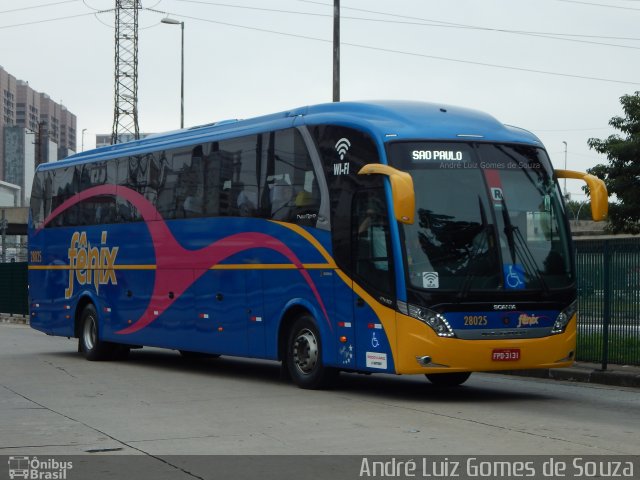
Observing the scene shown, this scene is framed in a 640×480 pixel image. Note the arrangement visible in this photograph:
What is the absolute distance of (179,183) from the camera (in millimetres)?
18594

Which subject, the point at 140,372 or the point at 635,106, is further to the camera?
the point at 635,106

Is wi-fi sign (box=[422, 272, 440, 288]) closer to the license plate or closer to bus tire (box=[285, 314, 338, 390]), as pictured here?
the license plate

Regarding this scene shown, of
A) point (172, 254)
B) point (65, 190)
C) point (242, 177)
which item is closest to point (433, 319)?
Result: point (242, 177)

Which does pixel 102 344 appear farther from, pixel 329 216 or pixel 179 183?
pixel 329 216

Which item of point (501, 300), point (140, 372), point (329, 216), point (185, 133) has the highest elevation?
point (185, 133)

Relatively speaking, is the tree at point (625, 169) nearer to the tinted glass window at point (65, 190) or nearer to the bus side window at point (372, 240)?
the tinted glass window at point (65, 190)

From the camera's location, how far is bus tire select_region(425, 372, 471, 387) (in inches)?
613

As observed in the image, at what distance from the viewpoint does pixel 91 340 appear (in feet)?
71.6

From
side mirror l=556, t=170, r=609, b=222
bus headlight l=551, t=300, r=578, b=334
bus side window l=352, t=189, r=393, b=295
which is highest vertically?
side mirror l=556, t=170, r=609, b=222

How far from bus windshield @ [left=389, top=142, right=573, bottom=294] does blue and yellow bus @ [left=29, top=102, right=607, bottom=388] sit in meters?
0.02

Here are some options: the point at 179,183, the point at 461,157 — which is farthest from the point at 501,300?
the point at 179,183

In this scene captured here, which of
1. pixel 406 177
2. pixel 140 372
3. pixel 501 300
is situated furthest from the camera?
pixel 140 372
